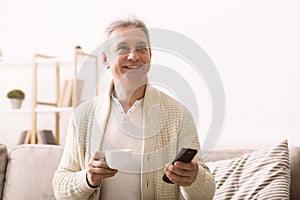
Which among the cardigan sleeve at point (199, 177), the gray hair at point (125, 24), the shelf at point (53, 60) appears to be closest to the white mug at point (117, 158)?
the cardigan sleeve at point (199, 177)

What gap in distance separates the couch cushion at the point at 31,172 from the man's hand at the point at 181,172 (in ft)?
2.74

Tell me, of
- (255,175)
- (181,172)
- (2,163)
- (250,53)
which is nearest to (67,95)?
(2,163)

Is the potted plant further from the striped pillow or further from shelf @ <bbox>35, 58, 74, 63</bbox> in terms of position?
the striped pillow

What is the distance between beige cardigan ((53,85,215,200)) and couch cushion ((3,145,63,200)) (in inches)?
18.1

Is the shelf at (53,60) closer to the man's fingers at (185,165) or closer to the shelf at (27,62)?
the shelf at (27,62)

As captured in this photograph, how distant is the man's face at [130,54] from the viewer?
128 centimetres

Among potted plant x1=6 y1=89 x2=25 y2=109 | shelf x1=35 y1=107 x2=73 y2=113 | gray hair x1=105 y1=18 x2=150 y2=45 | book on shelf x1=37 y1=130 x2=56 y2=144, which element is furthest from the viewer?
potted plant x1=6 y1=89 x2=25 y2=109

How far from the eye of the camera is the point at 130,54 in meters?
1.28

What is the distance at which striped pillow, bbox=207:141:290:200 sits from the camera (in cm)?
173

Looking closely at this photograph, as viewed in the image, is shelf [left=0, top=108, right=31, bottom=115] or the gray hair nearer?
the gray hair

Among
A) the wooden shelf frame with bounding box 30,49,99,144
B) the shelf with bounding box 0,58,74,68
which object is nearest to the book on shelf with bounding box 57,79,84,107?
the wooden shelf frame with bounding box 30,49,99,144

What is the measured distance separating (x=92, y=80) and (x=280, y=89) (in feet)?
4.38

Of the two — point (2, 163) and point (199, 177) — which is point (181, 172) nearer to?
point (199, 177)

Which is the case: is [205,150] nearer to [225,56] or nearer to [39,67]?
→ [225,56]
